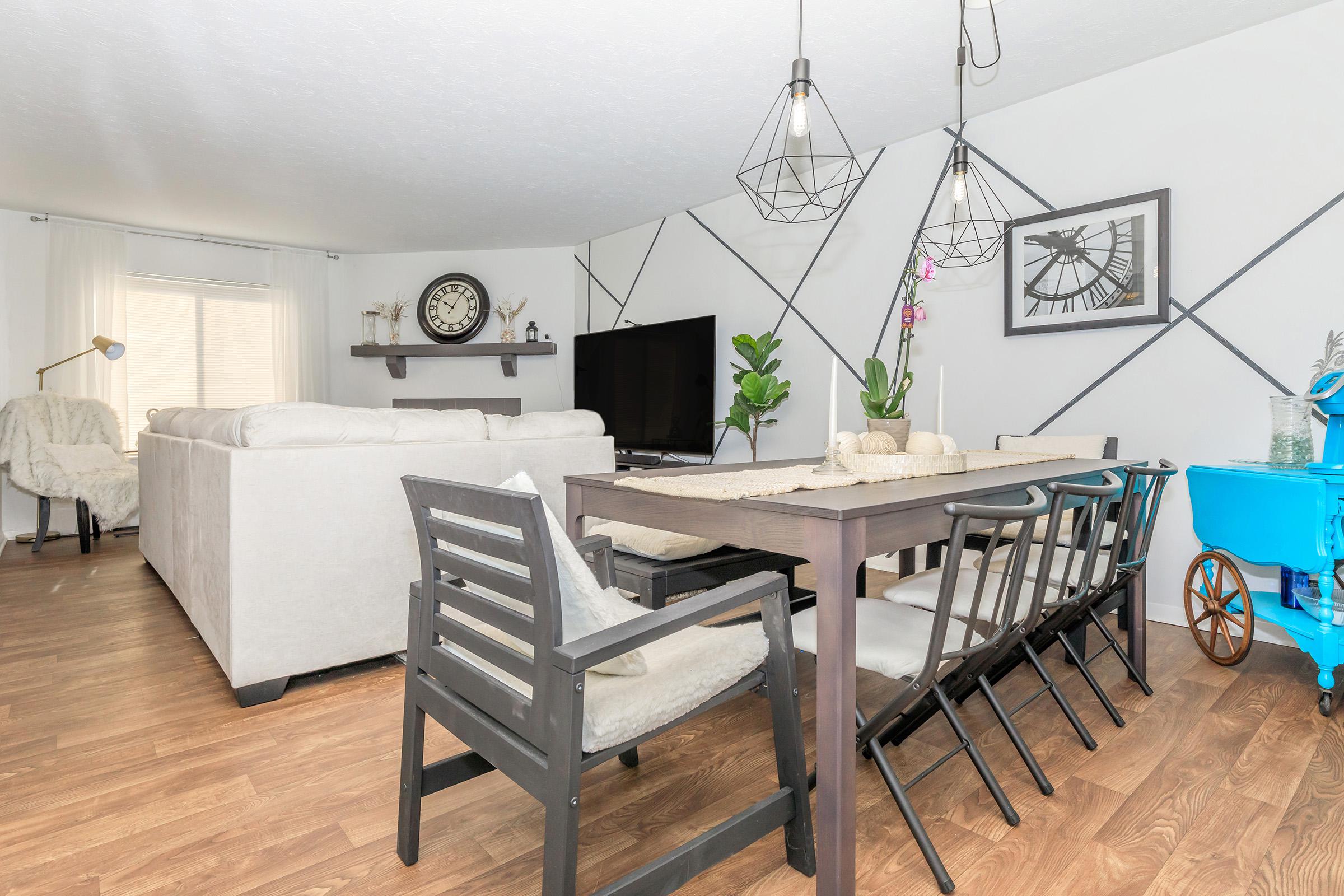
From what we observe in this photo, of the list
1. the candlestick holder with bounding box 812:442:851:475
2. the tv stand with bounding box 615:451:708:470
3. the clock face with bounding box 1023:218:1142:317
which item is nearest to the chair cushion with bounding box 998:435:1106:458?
the clock face with bounding box 1023:218:1142:317

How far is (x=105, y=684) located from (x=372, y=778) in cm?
124

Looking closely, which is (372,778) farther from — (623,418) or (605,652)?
(623,418)

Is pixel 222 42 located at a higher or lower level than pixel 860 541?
higher

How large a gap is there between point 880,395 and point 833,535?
934 mm

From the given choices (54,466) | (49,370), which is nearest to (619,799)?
(54,466)

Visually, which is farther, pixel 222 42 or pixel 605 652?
pixel 222 42

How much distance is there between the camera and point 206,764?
180 centimetres

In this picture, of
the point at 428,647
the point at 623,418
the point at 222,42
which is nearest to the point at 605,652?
the point at 428,647

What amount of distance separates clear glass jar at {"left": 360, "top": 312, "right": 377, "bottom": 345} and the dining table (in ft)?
17.5

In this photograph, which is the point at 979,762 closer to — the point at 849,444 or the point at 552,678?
the point at 849,444

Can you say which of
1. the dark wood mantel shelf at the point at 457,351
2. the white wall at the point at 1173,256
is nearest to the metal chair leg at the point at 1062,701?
the white wall at the point at 1173,256

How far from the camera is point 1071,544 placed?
170 cm

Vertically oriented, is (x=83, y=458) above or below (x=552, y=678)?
above

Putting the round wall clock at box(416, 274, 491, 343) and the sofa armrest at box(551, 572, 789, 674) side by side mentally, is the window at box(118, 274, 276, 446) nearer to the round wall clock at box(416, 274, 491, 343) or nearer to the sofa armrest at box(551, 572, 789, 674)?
the round wall clock at box(416, 274, 491, 343)
